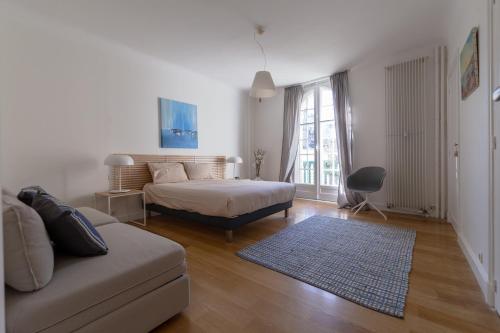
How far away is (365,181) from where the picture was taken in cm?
407

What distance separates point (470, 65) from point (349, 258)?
204cm

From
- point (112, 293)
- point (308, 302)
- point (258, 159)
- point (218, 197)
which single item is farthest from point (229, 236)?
point (258, 159)

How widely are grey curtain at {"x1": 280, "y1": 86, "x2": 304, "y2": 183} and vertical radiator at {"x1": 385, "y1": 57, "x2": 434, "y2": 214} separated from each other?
6.03 feet

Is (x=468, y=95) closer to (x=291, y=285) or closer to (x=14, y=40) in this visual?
(x=291, y=285)

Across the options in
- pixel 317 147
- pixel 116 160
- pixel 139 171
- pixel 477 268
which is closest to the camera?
pixel 477 268

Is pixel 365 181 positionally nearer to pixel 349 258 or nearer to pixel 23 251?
pixel 349 258

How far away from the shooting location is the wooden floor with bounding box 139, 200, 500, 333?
4.49 ft

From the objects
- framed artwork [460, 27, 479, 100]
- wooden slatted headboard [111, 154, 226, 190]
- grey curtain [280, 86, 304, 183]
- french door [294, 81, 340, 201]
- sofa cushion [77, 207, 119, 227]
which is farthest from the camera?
grey curtain [280, 86, 304, 183]

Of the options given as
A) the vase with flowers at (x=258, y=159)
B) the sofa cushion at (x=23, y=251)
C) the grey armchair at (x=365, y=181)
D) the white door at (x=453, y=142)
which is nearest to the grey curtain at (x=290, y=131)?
the vase with flowers at (x=258, y=159)

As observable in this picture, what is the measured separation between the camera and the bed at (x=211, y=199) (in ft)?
8.80

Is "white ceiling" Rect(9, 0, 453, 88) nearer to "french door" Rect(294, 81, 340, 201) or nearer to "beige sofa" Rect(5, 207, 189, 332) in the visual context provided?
"french door" Rect(294, 81, 340, 201)

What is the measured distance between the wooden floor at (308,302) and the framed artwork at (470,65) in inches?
62.4

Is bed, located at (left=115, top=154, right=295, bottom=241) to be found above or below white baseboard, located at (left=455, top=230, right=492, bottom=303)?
above

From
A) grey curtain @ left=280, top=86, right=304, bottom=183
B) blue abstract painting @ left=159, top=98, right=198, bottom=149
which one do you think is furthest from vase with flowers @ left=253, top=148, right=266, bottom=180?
blue abstract painting @ left=159, top=98, right=198, bottom=149
